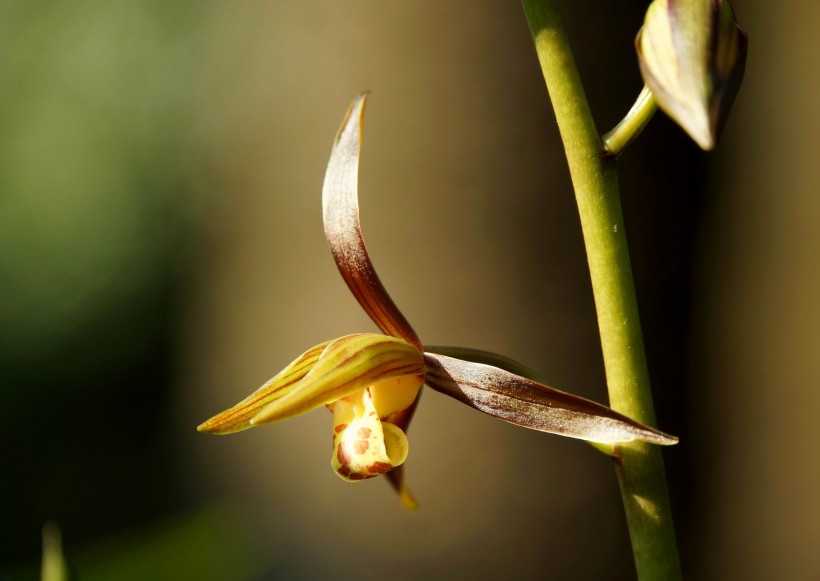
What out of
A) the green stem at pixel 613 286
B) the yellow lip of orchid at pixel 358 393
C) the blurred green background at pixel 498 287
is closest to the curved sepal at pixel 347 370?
the yellow lip of orchid at pixel 358 393

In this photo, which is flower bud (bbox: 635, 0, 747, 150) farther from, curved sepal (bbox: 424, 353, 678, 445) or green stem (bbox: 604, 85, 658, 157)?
curved sepal (bbox: 424, 353, 678, 445)

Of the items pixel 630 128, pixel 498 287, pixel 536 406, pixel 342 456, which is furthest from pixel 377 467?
pixel 498 287

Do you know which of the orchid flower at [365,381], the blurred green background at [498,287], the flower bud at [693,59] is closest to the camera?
the flower bud at [693,59]

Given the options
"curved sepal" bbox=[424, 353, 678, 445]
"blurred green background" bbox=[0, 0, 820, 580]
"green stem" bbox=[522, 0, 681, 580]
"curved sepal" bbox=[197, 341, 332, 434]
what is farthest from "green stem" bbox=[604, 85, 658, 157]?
"blurred green background" bbox=[0, 0, 820, 580]

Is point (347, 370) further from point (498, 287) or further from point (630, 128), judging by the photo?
point (498, 287)

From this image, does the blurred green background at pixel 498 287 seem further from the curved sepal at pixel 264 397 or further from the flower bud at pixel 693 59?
the flower bud at pixel 693 59

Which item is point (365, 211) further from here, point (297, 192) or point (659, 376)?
point (659, 376)

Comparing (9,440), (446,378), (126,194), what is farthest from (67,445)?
(446,378)
